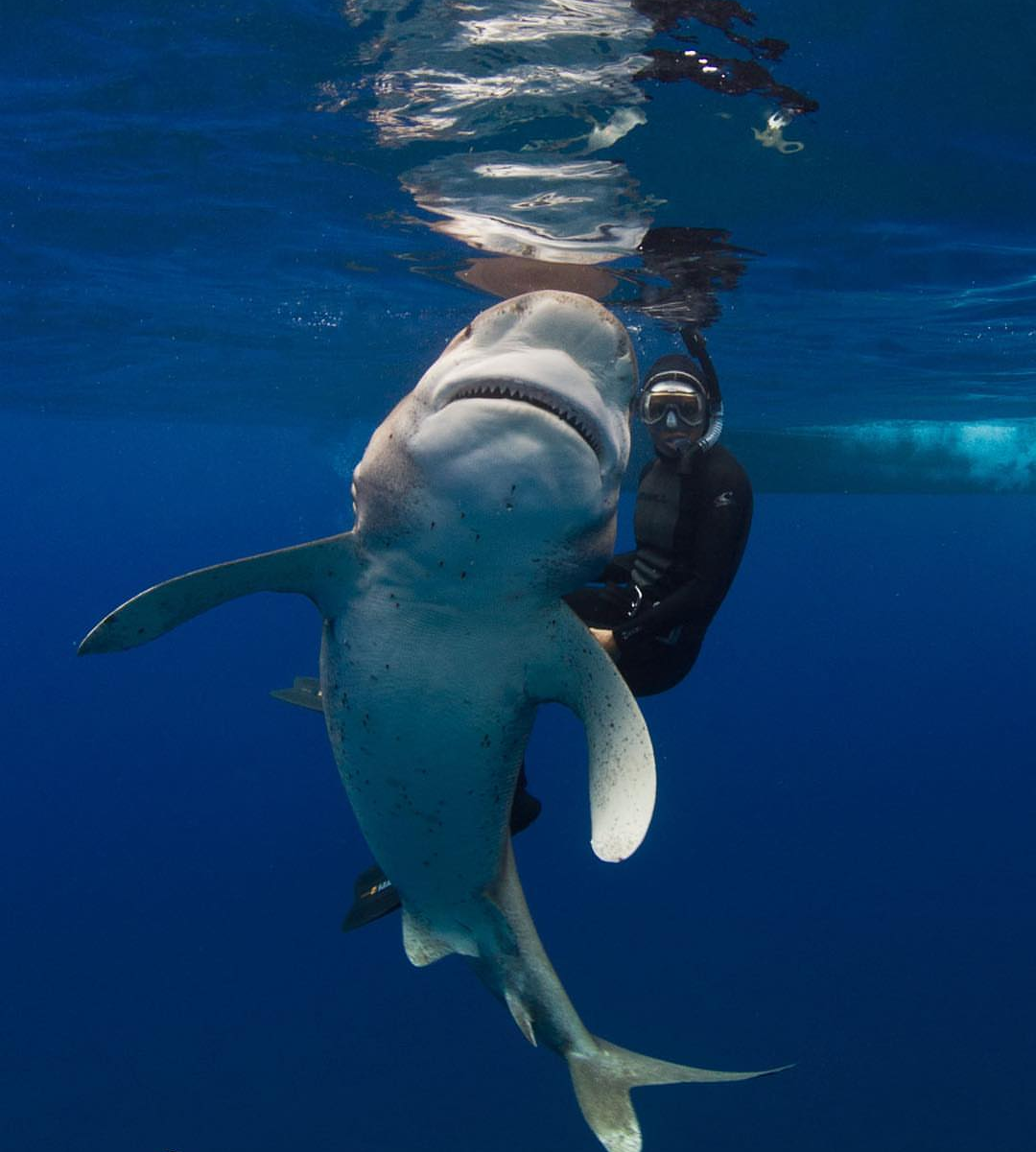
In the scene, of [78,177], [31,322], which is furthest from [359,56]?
[31,322]

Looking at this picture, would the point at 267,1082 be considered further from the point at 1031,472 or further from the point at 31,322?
the point at 1031,472

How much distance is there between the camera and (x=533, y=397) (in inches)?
118

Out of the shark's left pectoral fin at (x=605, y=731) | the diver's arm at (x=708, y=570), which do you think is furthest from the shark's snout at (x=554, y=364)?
the diver's arm at (x=708, y=570)

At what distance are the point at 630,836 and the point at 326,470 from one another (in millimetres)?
73862

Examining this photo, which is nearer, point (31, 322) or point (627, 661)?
point (627, 661)

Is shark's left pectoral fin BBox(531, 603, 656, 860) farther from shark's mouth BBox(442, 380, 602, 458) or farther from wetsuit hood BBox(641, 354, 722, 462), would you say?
wetsuit hood BBox(641, 354, 722, 462)

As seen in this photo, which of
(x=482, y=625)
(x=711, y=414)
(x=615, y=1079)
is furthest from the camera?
(x=711, y=414)

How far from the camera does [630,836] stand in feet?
10.7

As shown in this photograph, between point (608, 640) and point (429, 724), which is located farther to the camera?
point (608, 640)

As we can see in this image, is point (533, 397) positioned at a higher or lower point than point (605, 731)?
higher

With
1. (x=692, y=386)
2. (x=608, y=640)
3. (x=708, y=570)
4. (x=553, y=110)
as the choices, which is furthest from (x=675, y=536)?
(x=553, y=110)

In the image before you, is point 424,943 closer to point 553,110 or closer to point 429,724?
point 429,724

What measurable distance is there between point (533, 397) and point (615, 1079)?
3.80m

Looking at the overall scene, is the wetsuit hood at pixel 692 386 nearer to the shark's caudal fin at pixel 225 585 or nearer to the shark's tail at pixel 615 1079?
the shark's caudal fin at pixel 225 585
